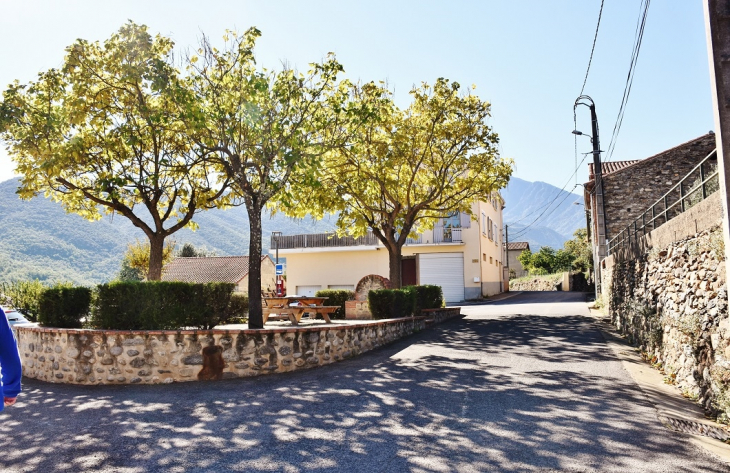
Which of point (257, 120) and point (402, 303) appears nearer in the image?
point (257, 120)

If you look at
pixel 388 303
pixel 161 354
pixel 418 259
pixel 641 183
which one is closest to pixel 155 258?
pixel 161 354

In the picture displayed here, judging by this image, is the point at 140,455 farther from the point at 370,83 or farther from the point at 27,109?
the point at 370,83

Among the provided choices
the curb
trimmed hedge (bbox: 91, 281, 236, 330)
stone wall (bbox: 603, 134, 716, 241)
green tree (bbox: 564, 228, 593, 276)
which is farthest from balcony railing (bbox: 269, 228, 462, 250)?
the curb

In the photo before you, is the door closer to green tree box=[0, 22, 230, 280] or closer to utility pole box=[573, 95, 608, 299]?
utility pole box=[573, 95, 608, 299]

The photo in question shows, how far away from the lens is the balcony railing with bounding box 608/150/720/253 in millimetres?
6672

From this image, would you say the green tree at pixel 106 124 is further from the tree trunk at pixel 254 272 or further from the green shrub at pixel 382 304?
the green shrub at pixel 382 304

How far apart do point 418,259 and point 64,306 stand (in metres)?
23.7

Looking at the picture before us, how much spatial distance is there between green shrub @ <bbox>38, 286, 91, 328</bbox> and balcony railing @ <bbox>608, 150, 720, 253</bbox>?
974cm

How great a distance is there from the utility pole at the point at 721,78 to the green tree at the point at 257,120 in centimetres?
629

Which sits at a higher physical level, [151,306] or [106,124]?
[106,124]

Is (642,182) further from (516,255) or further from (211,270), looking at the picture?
(516,255)

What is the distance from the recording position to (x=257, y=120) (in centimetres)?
1041

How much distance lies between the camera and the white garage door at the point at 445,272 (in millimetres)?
31062

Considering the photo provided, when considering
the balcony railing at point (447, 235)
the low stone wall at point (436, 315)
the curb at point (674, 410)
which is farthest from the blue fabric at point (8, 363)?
the balcony railing at point (447, 235)
